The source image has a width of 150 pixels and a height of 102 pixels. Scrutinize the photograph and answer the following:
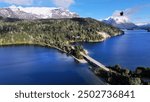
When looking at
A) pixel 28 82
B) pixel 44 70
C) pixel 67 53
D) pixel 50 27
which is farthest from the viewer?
pixel 50 27

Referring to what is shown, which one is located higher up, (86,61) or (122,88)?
(122,88)

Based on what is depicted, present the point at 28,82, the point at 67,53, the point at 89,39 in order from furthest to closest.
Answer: the point at 89,39
the point at 67,53
the point at 28,82

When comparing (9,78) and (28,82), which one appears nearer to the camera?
(28,82)

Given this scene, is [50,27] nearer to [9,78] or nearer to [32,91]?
[9,78]

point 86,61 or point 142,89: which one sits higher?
point 142,89

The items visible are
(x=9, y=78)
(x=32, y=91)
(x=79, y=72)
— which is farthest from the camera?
(x=79, y=72)

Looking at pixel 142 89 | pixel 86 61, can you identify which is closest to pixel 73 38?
pixel 86 61

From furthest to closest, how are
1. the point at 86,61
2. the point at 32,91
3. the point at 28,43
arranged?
the point at 28,43
the point at 86,61
the point at 32,91

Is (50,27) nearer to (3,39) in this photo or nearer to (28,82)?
(3,39)

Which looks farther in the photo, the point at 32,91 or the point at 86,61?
the point at 86,61

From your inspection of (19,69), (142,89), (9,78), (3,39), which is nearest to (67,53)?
(19,69)
